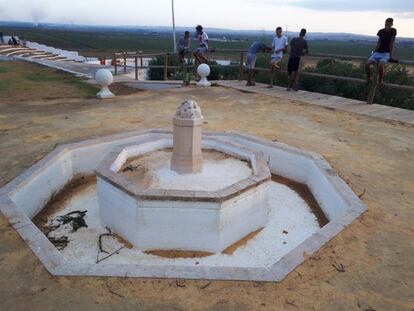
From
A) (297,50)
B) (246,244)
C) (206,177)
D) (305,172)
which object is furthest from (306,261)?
(297,50)

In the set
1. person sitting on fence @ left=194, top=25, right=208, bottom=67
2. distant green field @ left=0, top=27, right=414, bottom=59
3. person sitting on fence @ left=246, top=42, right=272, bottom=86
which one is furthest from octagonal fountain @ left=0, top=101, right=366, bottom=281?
distant green field @ left=0, top=27, right=414, bottom=59

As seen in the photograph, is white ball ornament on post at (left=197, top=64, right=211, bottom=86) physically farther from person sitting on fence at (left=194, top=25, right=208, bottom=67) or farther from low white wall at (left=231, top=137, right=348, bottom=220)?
low white wall at (left=231, top=137, right=348, bottom=220)

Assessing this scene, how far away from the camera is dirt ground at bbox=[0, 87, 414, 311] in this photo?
268 centimetres

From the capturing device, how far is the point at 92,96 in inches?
383

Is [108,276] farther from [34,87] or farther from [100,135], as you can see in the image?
[34,87]

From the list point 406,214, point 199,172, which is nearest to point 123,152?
point 199,172

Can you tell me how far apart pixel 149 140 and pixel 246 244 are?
2.82m

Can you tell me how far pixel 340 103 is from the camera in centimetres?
943

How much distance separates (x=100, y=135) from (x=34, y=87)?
567 cm

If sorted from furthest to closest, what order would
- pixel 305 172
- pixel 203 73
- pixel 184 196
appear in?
pixel 203 73
pixel 305 172
pixel 184 196

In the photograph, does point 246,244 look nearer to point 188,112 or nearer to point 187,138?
point 187,138

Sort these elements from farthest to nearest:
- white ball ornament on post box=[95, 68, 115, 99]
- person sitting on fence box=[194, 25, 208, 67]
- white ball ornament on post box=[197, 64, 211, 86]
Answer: person sitting on fence box=[194, 25, 208, 67] → white ball ornament on post box=[197, 64, 211, 86] → white ball ornament on post box=[95, 68, 115, 99]

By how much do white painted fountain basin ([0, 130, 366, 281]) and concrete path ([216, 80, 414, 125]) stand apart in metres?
3.79

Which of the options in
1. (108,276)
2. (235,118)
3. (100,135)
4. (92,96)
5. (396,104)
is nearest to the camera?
(108,276)
